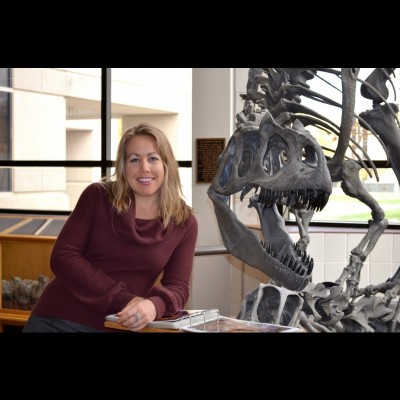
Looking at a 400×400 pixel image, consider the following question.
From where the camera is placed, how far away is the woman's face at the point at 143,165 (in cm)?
197

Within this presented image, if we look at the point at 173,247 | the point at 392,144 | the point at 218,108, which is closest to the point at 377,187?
the point at 218,108

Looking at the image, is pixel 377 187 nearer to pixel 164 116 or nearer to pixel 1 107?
pixel 164 116

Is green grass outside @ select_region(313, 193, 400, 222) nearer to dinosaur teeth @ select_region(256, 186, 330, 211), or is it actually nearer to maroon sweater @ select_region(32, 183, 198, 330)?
dinosaur teeth @ select_region(256, 186, 330, 211)

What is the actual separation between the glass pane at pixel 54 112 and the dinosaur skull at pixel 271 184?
5590mm

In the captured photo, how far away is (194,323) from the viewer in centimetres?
192

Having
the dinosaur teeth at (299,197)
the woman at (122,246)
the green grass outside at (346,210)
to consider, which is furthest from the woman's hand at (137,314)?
the green grass outside at (346,210)

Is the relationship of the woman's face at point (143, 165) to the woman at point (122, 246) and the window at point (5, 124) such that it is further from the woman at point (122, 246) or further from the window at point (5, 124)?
the window at point (5, 124)

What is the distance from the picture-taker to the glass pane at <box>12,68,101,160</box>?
870 cm

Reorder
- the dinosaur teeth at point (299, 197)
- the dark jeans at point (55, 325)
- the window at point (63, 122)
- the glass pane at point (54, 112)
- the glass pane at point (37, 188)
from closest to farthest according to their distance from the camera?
the dark jeans at point (55, 325), the dinosaur teeth at point (299, 197), the window at point (63, 122), the glass pane at point (54, 112), the glass pane at point (37, 188)

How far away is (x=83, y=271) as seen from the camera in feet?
6.28

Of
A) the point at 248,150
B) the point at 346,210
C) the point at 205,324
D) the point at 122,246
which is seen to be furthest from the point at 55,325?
the point at 346,210

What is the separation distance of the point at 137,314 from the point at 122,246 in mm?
206

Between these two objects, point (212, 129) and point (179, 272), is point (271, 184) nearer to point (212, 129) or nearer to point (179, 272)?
point (179, 272)

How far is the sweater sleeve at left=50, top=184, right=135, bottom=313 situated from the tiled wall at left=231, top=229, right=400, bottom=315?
13.1ft
